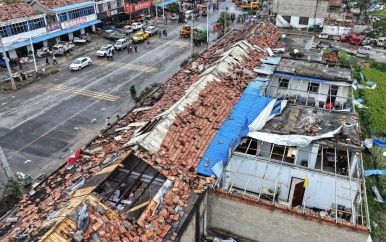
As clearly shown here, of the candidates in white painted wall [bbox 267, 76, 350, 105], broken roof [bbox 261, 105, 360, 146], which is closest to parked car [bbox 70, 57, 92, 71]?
white painted wall [bbox 267, 76, 350, 105]

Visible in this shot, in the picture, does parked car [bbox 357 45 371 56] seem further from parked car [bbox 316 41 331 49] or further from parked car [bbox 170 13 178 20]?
parked car [bbox 170 13 178 20]

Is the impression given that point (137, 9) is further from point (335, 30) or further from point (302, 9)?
point (335, 30)

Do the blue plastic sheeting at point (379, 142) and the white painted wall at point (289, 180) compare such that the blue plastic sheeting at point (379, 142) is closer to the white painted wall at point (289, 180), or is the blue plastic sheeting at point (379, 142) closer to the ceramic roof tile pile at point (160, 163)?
the ceramic roof tile pile at point (160, 163)

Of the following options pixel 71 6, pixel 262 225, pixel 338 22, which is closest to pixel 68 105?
pixel 262 225

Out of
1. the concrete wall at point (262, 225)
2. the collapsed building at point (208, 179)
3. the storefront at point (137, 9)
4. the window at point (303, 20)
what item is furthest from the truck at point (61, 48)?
the window at point (303, 20)

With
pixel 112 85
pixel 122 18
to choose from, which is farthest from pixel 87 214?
pixel 122 18

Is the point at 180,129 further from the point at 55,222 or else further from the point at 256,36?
the point at 256,36
